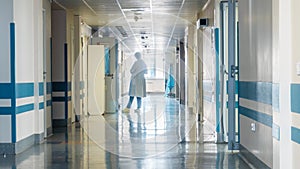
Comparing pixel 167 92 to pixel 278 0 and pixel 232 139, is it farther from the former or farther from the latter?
pixel 278 0

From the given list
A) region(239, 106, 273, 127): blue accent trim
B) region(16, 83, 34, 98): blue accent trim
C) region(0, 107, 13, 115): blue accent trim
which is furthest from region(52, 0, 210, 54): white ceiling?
region(239, 106, 273, 127): blue accent trim

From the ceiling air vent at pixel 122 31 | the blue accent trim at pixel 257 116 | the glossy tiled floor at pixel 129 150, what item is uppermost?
the ceiling air vent at pixel 122 31

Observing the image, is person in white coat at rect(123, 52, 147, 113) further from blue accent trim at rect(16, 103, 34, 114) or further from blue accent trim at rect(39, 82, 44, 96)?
blue accent trim at rect(16, 103, 34, 114)

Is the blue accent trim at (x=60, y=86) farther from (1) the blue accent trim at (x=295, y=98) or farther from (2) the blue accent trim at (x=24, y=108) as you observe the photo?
(1) the blue accent trim at (x=295, y=98)

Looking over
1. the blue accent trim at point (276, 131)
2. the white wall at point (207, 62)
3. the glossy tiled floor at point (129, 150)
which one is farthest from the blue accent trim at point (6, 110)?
the white wall at point (207, 62)

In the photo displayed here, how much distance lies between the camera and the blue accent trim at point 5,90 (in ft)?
23.8

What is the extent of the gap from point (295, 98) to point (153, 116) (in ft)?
34.7

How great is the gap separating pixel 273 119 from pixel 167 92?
2435 cm

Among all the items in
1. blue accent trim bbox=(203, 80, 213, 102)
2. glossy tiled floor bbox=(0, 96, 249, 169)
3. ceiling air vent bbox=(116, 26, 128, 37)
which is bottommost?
glossy tiled floor bbox=(0, 96, 249, 169)

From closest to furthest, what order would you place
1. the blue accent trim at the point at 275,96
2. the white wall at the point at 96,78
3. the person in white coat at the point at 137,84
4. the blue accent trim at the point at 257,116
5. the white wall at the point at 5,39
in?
the blue accent trim at the point at 275,96 → the blue accent trim at the point at 257,116 → the white wall at the point at 5,39 → the white wall at the point at 96,78 → the person in white coat at the point at 137,84

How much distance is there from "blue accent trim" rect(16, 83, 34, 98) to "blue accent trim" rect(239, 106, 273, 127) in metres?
3.38

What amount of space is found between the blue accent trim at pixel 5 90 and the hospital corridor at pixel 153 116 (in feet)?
0.05

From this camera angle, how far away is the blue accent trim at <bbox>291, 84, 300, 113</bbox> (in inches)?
164

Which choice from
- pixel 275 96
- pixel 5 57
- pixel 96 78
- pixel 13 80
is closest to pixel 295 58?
pixel 275 96
